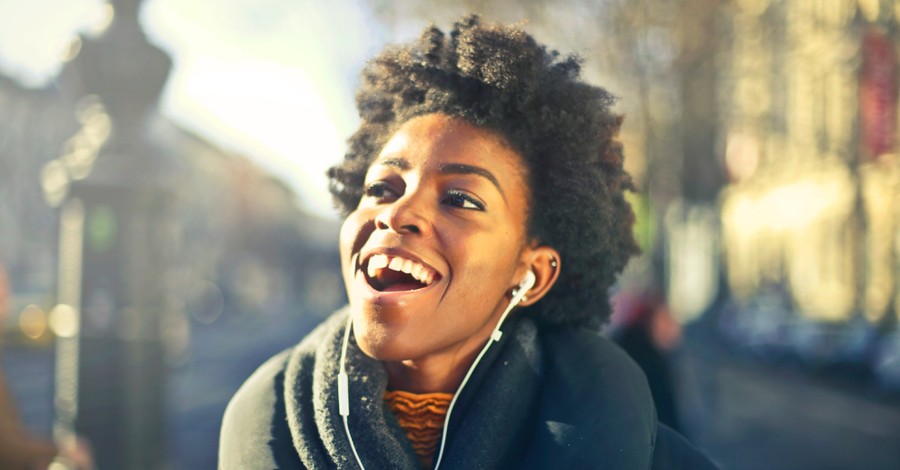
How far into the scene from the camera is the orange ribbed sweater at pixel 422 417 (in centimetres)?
196

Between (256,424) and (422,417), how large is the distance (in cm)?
37

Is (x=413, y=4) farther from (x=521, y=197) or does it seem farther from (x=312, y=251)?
(x=312, y=251)

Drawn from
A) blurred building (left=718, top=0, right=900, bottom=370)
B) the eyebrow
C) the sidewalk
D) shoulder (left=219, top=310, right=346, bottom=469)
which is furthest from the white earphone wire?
blurred building (left=718, top=0, right=900, bottom=370)

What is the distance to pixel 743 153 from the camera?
2353cm

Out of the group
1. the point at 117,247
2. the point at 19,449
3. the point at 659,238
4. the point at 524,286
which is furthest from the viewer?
the point at 659,238

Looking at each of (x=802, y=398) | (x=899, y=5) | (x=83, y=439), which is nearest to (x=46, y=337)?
(x=802, y=398)

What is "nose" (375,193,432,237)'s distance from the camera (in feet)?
6.03

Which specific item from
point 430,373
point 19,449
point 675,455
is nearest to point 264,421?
point 430,373

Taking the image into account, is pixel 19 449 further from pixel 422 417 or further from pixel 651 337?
pixel 651 337

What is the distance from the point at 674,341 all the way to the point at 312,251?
77.5 meters

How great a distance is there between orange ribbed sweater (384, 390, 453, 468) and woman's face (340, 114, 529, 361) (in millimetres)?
108

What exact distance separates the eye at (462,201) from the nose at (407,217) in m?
0.07

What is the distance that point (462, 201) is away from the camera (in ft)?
6.27

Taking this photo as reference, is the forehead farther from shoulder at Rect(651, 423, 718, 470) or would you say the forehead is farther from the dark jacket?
shoulder at Rect(651, 423, 718, 470)
